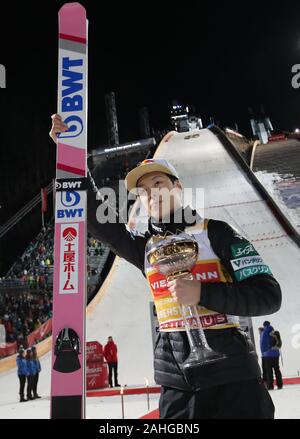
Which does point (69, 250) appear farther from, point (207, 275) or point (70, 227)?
point (207, 275)

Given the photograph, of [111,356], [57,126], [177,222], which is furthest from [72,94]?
[111,356]

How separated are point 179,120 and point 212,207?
43219 millimetres

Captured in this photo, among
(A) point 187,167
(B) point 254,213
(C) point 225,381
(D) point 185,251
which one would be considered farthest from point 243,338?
(A) point 187,167

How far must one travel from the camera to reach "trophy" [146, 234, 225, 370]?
162 cm

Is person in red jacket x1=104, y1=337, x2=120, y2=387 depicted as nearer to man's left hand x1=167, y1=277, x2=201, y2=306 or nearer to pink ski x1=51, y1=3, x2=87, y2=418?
pink ski x1=51, y1=3, x2=87, y2=418

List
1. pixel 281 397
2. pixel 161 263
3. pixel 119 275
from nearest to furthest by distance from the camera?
pixel 161 263
pixel 281 397
pixel 119 275

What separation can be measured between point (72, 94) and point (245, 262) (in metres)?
1.66

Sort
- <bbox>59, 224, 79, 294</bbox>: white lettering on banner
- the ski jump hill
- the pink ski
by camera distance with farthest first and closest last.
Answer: the ski jump hill
<bbox>59, 224, 79, 294</bbox>: white lettering on banner
the pink ski

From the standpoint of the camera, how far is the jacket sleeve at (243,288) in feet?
5.25

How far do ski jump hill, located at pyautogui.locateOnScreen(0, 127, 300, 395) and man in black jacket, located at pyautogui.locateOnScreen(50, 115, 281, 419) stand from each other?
8329 mm

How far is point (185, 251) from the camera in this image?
1678 millimetres

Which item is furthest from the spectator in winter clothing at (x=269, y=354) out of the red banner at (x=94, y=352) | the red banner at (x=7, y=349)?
the red banner at (x=7, y=349)

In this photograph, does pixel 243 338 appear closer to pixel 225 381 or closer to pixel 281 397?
pixel 225 381

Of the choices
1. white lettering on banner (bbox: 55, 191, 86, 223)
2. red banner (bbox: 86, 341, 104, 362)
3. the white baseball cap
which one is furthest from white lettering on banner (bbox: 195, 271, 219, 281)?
red banner (bbox: 86, 341, 104, 362)
